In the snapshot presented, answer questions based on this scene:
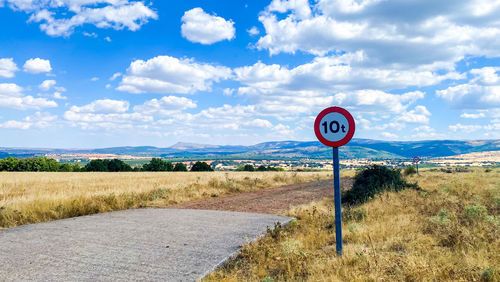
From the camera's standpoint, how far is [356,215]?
993 cm

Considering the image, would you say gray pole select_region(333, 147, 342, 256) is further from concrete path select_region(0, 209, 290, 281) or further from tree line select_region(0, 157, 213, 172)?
tree line select_region(0, 157, 213, 172)

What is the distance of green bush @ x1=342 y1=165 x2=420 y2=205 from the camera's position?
579 inches

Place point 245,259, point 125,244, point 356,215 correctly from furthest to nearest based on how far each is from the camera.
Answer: point 356,215 < point 125,244 < point 245,259

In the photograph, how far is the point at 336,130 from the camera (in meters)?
5.74

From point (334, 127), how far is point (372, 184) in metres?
11.9

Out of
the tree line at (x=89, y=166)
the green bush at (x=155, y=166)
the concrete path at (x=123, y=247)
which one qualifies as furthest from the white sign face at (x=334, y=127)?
the green bush at (x=155, y=166)

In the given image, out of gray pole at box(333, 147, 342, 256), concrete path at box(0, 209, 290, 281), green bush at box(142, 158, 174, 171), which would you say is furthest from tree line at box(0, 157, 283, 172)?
gray pole at box(333, 147, 342, 256)

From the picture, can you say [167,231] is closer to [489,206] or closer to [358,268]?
[358,268]

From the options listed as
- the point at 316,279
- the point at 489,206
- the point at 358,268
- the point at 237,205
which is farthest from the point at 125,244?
the point at 489,206

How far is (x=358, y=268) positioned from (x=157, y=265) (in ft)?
10.7

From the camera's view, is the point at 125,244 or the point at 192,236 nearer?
the point at 125,244

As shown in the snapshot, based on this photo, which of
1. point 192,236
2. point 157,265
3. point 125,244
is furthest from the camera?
point 192,236

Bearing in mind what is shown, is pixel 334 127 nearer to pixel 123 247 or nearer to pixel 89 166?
pixel 123 247

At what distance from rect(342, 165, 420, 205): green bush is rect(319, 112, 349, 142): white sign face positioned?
28.6 ft
